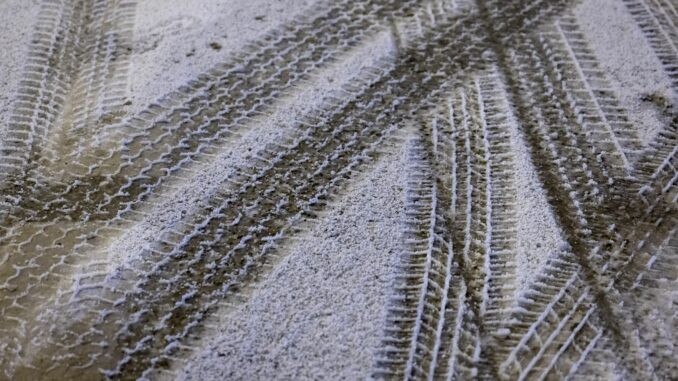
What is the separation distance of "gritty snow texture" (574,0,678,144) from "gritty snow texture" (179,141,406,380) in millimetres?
1033

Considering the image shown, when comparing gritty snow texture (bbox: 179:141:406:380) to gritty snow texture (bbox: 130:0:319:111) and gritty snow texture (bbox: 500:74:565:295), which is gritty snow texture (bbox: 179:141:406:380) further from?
gritty snow texture (bbox: 130:0:319:111)

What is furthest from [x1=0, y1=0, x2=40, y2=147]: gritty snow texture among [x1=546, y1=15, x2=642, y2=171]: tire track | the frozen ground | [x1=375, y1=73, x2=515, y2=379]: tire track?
[x1=546, y1=15, x2=642, y2=171]: tire track

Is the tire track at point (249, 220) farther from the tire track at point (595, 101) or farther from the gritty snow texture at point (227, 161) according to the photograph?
the tire track at point (595, 101)

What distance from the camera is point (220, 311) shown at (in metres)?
2.07

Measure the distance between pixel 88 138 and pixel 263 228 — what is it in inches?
30.8

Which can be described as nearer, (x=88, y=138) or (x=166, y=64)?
(x=88, y=138)

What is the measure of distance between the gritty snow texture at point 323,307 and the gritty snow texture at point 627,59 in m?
1.03

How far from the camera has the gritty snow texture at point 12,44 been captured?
8.73ft

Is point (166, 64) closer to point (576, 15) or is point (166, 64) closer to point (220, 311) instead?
point (220, 311)

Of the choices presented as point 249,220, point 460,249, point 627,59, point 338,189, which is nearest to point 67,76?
point 249,220

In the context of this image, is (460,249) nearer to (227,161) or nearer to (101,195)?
(227,161)

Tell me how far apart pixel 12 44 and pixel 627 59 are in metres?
2.54

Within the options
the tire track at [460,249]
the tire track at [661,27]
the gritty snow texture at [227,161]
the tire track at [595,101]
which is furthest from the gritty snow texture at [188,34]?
the tire track at [661,27]

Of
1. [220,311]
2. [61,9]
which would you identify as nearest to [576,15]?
[220,311]
